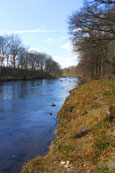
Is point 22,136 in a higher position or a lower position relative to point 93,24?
lower

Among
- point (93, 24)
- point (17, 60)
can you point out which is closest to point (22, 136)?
point (93, 24)

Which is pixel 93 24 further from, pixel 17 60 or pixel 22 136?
pixel 17 60

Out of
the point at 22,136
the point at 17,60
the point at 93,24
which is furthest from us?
the point at 17,60

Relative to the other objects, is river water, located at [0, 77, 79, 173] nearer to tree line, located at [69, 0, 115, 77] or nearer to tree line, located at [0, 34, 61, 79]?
tree line, located at [69, 0, 115, 77]

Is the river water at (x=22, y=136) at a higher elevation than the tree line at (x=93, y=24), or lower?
lower

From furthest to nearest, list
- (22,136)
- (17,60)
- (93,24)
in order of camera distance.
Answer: (17,60)
(93,24)
(22,136)

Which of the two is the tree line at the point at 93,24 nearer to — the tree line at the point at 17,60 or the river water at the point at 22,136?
the river water at the point at 22,136

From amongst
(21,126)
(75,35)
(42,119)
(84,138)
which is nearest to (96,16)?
(75,35)

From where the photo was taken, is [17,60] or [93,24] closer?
[93,24]

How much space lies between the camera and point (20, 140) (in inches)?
277

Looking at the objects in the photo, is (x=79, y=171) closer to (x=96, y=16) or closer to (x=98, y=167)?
(x=98, y=167)

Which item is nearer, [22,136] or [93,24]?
[22,136]

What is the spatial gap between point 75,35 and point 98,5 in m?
4.83

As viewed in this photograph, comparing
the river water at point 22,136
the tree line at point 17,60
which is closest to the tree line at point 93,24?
the river water at point 22,136
